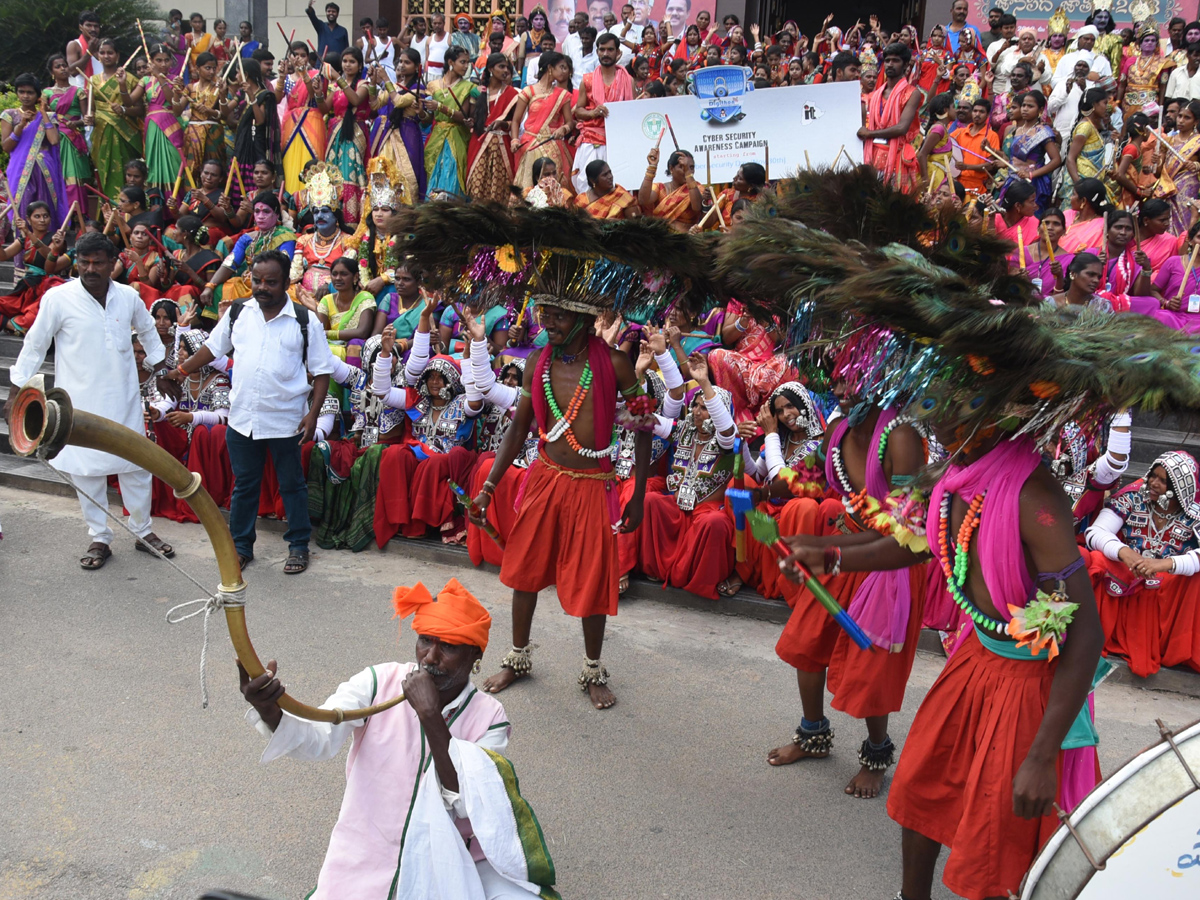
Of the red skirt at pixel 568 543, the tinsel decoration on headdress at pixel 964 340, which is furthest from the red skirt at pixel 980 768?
the red skirt at pixel 568 543

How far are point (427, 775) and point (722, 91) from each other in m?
7.90

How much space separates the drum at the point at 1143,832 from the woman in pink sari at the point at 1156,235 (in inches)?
248

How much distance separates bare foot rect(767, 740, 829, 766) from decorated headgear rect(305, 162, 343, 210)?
318 inches

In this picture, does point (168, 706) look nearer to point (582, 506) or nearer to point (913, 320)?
point (582, 506)

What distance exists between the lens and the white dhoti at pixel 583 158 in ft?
34.1

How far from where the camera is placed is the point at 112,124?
1245 centimetres

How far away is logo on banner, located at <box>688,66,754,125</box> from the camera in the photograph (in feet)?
30.4

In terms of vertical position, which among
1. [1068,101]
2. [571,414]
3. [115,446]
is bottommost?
[571,414]

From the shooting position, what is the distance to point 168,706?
4.60 m

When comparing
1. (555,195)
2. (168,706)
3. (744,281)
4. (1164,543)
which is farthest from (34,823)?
(555,195)

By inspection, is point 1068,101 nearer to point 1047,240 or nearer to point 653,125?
point 1047,240

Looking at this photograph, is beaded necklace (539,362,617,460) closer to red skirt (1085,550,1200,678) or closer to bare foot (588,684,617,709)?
bare foot (588,684,617,709)

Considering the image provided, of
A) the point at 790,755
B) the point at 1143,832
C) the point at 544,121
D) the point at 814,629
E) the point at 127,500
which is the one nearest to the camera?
the point at 1143,832

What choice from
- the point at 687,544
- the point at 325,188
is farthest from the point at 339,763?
the point at 325,188
